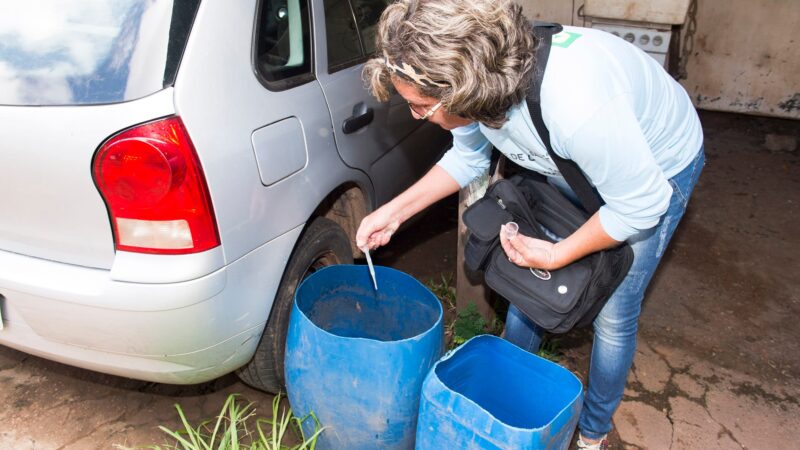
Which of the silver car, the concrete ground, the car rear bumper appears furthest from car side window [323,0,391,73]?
the concrete ground

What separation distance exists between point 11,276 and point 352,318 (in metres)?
1.04

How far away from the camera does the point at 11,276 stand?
1783mm

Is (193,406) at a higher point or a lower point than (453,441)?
lower

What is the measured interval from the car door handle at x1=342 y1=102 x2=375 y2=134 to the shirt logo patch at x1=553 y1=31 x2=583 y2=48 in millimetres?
916

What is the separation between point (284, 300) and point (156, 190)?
60 cm

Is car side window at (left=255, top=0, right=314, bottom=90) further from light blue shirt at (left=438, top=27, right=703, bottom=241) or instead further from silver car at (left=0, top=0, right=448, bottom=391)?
light blue shirt at (left=438, top=27, right=703, bottom=241)

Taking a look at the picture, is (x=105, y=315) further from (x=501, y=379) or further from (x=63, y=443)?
(x=501, y=379)

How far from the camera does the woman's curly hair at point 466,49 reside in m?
1.35

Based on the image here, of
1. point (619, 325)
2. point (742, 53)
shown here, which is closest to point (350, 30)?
point (619, 325)

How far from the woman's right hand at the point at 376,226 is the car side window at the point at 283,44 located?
1.59 feet

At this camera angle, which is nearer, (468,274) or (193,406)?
(193,406)

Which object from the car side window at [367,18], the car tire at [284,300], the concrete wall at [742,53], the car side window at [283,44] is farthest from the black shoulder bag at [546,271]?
the concrete wall at [742,53]

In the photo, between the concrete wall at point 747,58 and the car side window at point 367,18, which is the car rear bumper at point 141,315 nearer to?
the car side window at point 367,18

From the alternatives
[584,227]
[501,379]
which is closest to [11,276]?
[501,379]
